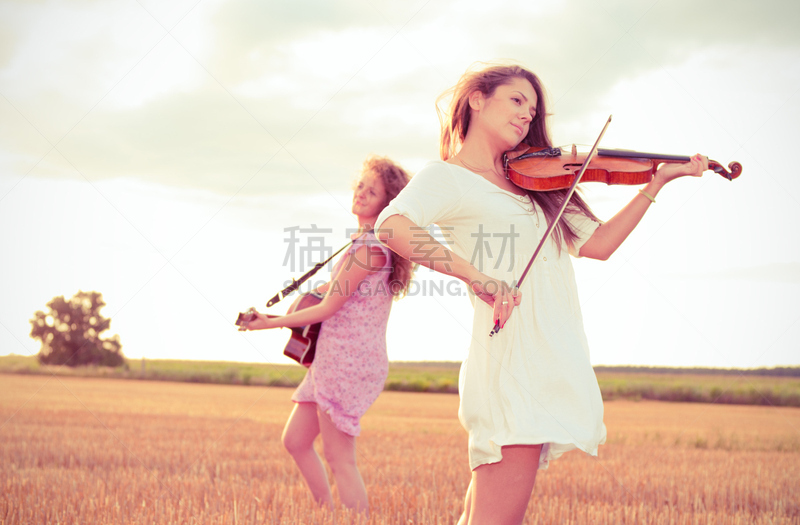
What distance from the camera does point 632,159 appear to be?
101 inches

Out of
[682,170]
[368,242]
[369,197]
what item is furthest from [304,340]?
[682,170]

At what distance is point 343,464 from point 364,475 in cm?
255

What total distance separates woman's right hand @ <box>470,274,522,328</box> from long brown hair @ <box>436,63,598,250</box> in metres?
0.51

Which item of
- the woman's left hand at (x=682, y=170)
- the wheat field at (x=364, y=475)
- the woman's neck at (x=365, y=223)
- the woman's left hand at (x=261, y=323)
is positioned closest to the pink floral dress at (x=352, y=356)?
the woman's neck at (x=365, y=223)

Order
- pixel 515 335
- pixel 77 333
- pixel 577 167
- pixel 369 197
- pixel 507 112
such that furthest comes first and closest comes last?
pixel 77 333, pixel 369 197, pixel 577 167, pixel 507 112, pixel 515 335

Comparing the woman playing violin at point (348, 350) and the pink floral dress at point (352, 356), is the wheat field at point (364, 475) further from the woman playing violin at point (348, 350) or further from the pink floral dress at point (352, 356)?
the pink floral dress at point (352, 356)

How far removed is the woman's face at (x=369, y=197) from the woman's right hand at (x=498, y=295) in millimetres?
1989

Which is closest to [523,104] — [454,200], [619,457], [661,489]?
[454,200]

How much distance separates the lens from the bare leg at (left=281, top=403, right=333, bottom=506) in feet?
12.0

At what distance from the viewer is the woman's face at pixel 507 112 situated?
7.64ft

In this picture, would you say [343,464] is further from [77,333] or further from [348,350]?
[77,333]

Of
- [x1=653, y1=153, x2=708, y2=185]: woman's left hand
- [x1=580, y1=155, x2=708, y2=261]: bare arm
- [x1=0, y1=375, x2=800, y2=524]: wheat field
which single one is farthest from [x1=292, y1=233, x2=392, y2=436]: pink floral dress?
[x1=653, y1=153, x2=708, y2=185]: woman's left hand

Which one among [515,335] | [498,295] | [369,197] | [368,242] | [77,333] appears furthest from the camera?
[77,333]

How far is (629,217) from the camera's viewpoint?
2344 millimetres
